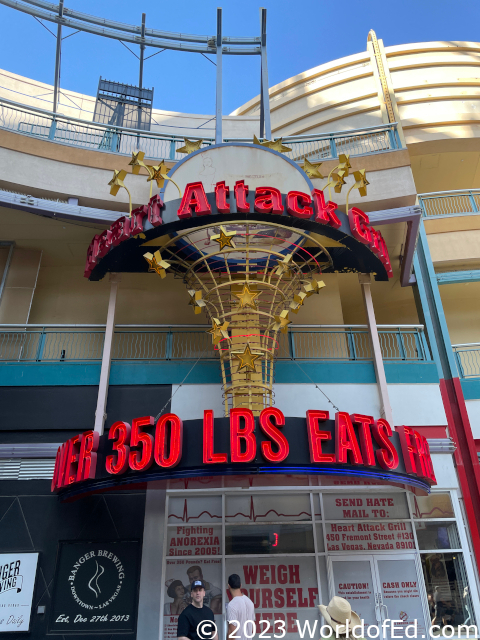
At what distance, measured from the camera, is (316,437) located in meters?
9.22

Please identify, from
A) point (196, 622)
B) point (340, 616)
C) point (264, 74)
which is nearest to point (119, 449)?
point (196, 622)

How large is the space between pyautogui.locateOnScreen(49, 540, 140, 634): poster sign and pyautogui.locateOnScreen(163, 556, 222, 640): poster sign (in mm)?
705

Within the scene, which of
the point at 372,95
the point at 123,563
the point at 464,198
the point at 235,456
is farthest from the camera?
the point at 372,95

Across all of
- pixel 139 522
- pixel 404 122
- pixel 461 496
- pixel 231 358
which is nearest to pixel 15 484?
pixel 139 522

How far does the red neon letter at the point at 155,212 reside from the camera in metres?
10.2

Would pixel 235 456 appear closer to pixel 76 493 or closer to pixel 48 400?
pixel 76 493

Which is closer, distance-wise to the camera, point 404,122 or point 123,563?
point 123,563

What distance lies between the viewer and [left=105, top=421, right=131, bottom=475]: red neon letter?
365 inches

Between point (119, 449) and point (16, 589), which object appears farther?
point (16, 589)

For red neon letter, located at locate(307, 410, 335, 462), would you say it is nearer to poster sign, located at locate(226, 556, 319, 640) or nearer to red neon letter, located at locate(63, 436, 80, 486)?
poster sign, located at locate(226, 556, 319, 640)

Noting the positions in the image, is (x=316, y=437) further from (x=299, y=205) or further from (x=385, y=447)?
(x=299, y=205)

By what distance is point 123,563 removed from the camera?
35.7 feet

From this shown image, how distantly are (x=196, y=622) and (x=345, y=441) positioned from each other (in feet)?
13.6

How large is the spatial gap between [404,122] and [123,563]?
19745mm
